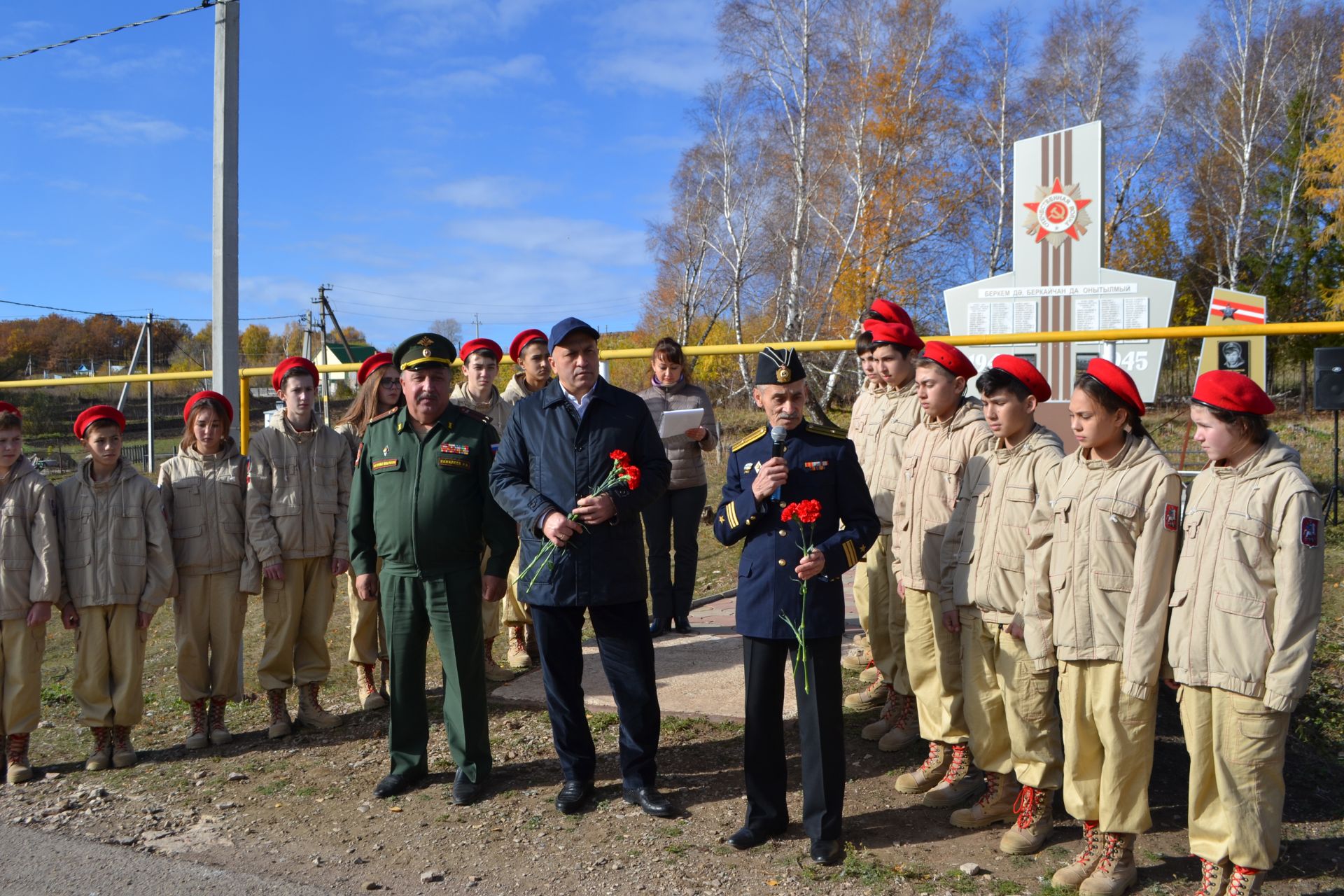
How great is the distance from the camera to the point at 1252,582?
9.88 ft

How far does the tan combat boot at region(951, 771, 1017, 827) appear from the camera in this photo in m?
3.83

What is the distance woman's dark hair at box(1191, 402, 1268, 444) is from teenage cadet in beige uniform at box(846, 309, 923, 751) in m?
1.61

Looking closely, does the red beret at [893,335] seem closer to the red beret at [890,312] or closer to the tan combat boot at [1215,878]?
the red beret at [890,312]

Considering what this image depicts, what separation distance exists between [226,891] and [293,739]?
5.66 feet

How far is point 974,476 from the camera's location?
4.02 metres

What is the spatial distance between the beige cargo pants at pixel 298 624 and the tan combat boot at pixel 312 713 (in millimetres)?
47

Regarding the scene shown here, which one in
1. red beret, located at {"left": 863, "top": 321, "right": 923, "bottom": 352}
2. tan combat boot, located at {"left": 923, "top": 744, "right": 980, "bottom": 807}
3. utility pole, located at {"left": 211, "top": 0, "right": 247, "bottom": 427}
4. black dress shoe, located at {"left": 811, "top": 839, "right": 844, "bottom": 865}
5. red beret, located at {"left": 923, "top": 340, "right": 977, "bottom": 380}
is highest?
utility pole, located at {"left": 211, "top": 0, "right": 247, "bottom": 427}

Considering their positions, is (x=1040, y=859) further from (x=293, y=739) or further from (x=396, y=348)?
(x=293, y=739)

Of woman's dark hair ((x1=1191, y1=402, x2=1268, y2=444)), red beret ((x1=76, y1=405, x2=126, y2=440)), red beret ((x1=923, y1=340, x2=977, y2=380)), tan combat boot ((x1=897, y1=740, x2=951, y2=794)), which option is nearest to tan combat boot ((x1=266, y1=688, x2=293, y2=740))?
red beret ((x1=76, y1=405, x2=126, y2=440))

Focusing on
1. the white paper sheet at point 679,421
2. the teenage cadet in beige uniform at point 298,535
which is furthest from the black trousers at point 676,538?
the teenage cadet in beige uniform at point 298,535

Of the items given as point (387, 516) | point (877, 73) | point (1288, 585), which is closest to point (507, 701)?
point (387, 516)

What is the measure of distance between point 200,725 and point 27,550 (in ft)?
4.09

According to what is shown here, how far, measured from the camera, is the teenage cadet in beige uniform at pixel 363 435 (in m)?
5.54

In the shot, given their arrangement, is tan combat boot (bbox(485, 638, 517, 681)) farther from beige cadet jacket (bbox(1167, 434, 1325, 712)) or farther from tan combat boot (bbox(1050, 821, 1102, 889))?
beige cadet jacket (bbox(1167, 434, 1325, 712))
